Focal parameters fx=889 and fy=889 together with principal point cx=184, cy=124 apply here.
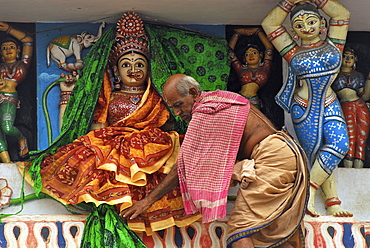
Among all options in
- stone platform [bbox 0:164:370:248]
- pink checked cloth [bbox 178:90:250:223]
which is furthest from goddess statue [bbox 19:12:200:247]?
pink checked cloth [bbox 178:90:250:223]

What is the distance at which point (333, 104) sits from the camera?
5.64 m

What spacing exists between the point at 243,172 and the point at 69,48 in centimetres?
162

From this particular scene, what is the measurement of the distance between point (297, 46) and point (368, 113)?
724 millimetres

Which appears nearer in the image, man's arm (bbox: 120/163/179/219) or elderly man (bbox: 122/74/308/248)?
elderly man (bbox: 122/74/308/248)

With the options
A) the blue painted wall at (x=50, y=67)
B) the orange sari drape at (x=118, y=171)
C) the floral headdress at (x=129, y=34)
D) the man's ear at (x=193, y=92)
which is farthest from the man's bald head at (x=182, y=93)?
the blue painted wall at (x=50, y=67)

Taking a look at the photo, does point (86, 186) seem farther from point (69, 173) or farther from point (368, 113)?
point (368, 113)

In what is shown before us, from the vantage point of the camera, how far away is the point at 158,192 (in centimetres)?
519

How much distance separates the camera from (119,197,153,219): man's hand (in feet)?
17.1

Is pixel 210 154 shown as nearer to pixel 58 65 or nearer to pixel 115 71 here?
pixel 115 71

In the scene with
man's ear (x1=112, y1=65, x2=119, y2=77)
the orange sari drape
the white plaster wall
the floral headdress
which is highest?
the floral headdress

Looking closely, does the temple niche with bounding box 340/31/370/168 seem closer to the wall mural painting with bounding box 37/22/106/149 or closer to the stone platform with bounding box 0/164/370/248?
the stone platform with bounding box 0/164/370/248

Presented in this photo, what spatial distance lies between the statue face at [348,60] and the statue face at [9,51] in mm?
2210

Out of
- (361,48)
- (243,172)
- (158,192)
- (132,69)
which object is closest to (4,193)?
(158,192)

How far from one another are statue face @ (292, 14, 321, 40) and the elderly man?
73cm
